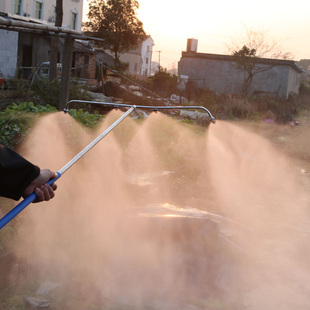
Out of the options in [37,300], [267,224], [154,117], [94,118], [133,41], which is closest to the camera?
[37,300]

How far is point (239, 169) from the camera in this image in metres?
8.88

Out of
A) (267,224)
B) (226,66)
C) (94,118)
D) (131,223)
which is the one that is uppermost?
(226,66)

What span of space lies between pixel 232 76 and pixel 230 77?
164 mm

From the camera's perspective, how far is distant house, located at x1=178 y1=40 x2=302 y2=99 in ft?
108

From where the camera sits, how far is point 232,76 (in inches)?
1303

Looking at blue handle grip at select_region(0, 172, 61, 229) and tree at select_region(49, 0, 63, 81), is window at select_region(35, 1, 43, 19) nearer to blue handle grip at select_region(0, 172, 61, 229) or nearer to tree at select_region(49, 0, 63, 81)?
tree at select_region(49, 0, 63, 81)

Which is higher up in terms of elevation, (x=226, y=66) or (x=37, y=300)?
(x=226, y=66)

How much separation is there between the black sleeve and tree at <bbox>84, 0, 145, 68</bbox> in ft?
139

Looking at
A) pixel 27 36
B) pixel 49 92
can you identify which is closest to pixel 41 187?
pixel 49 92

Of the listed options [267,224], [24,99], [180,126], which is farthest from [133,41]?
[267,224]

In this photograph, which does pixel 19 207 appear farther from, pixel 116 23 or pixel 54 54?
pixel 116 23

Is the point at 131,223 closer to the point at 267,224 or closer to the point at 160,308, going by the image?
the point at 160,308

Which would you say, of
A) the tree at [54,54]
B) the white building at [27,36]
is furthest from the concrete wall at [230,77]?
the tree at [54,54]

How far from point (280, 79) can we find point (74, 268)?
31.9 meters
